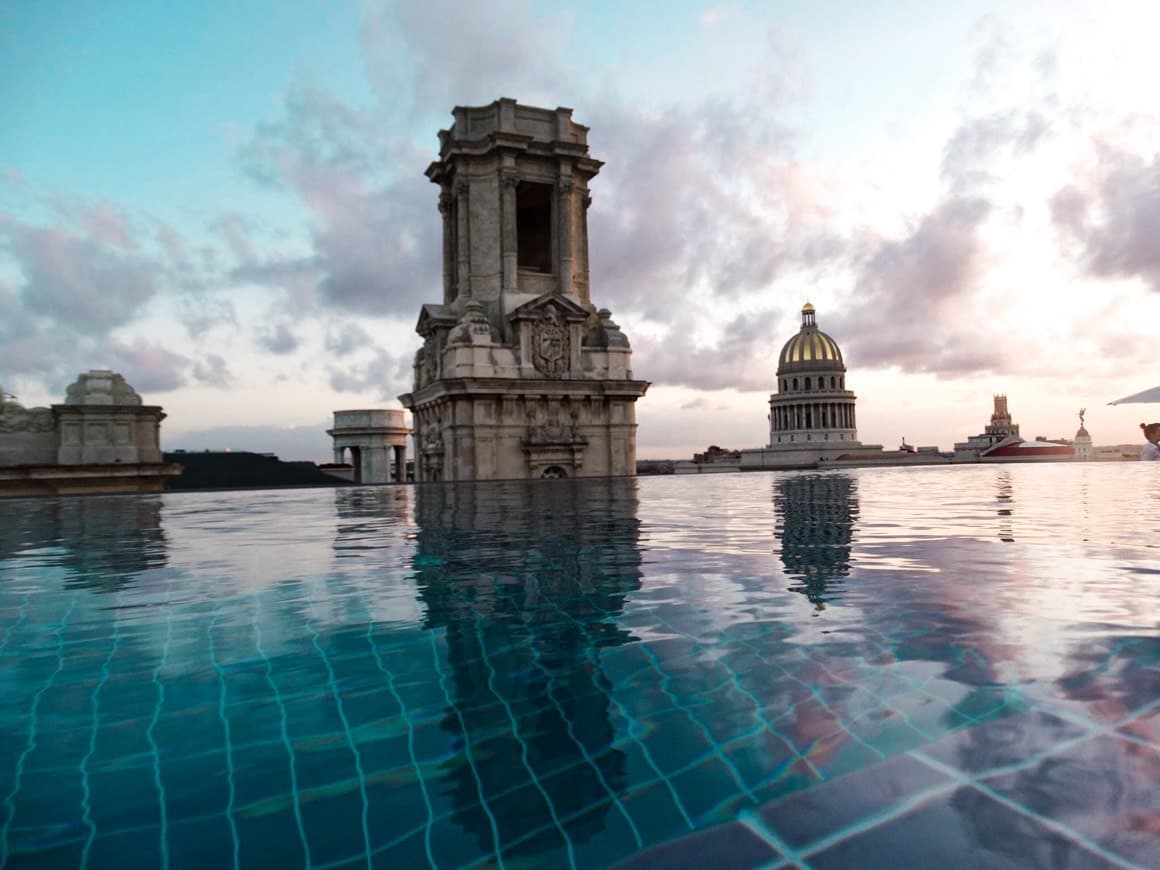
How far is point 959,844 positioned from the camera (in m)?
1.85

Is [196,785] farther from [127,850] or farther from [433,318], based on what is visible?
[433,318]

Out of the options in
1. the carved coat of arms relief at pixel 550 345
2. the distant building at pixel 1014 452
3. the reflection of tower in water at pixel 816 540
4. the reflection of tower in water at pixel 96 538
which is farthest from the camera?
the distant building at pixel 1014 452

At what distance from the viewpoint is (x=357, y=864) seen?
1.88 m

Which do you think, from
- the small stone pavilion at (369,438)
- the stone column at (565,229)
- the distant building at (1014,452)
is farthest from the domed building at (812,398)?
the stone column at (565,229)

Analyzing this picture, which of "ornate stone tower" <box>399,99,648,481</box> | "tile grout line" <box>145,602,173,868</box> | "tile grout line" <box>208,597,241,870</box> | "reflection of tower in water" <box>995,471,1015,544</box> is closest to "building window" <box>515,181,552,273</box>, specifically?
"ornate stone tower" <box>399,99,648,481</box>

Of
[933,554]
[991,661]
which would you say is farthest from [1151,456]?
[991,661]

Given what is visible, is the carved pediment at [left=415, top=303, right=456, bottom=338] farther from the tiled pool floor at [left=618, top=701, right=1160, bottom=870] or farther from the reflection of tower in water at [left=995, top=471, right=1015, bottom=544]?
the tiled pool floor at [left=618, top=701, right=1160, bottom=870]

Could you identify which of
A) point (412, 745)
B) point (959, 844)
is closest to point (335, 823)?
point (412, 745)

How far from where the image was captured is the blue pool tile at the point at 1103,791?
185 cm

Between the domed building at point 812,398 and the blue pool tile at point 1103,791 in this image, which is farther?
the domed building at point 812,398

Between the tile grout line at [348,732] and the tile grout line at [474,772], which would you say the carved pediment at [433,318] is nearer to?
the tile grout line at [348,732]

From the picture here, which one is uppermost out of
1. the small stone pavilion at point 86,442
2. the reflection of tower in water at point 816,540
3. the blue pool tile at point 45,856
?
the small stone pavilion at point 86,442

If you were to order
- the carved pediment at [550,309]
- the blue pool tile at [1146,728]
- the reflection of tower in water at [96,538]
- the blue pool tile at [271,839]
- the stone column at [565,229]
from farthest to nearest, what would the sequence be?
1. the stone column at [565,229]
2. the carved pediment at [550,309]
3. the reflection of tower in water at [96,538]
4. the blue pool tile at [1146,728]
5. the blue pool tile at [271,839]

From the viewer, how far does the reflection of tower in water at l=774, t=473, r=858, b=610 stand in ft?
15.6
